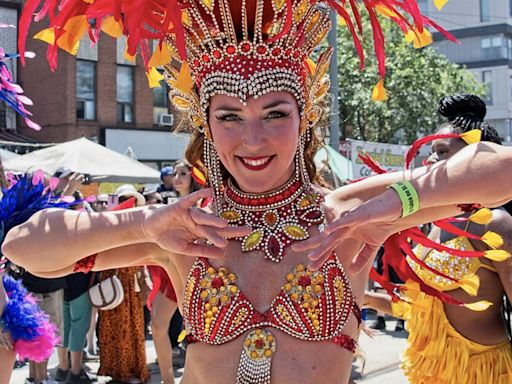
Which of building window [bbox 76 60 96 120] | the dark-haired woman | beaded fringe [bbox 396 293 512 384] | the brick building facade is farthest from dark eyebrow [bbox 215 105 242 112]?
building window [bbox 76 60 96 120]

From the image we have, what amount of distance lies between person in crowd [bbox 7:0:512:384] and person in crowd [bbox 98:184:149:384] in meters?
3.67

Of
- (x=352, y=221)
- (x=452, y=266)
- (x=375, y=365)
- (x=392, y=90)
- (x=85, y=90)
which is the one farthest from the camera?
(x=392, y=90)

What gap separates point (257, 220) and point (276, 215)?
63 millimetres

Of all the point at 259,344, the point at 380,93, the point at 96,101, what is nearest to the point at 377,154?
the point at 96,101

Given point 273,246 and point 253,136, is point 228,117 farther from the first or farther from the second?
point 273,246

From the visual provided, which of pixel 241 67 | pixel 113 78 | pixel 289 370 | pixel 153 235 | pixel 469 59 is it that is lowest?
pixel 289 370

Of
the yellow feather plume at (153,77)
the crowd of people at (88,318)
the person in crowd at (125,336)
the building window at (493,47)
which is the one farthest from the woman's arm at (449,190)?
the building window at (493,47)

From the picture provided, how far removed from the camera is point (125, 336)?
19.2 feet

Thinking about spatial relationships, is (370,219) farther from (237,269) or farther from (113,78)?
(113,78)

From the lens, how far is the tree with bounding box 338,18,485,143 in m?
19.4

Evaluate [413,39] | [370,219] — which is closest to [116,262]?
[370,219]

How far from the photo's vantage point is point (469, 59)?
37875 mm

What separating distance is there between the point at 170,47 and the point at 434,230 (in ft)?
6.21

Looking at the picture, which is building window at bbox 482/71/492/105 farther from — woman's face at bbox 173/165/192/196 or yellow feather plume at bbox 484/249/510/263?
yellow feather plume at bbox 484/249/510/263
